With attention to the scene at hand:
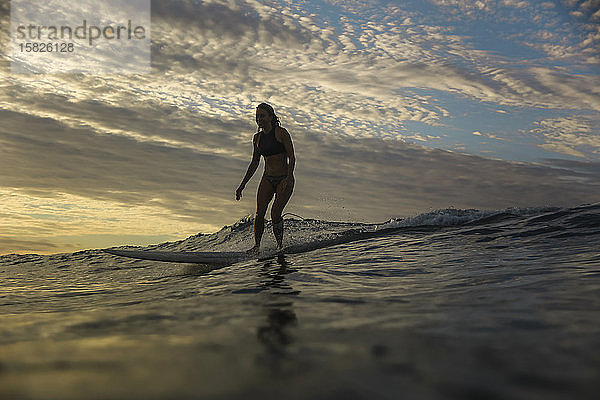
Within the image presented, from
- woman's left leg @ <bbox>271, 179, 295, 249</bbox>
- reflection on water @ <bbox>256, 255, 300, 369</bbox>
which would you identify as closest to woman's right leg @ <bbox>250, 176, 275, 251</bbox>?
woman's left leg @ <bbox>271, 179, 295, 249</bbox>

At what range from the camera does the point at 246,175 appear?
24.9 feet

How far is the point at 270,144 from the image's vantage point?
22.4 feet

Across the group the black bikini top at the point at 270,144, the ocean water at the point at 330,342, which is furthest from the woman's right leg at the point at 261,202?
Answer: the ocean water at the point at 330,342

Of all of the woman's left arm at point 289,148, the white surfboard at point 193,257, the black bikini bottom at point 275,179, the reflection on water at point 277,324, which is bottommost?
the white surfboard at point 193,257

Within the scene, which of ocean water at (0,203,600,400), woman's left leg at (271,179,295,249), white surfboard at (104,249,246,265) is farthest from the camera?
woman's left leg at (271,179,295,249)

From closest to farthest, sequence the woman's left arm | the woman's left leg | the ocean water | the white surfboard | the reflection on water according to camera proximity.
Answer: the ocean water → the reflection on water → the white surfboard → the woman's left arm → the woman's left leg

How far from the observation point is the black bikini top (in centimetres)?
682

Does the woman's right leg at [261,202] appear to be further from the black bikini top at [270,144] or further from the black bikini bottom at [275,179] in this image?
the black bikini top at [270,144]

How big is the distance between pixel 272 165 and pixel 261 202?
69 centimetres

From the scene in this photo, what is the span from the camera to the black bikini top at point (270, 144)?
682 cm

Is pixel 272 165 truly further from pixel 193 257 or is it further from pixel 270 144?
pixel 193 257

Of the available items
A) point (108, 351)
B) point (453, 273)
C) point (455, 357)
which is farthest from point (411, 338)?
point (453, 273)

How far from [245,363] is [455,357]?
0.71 meters

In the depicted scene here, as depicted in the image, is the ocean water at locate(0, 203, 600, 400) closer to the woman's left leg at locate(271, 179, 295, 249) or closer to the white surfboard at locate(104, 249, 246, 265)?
the white surfboard at locate(104, 249, 246, 265)
